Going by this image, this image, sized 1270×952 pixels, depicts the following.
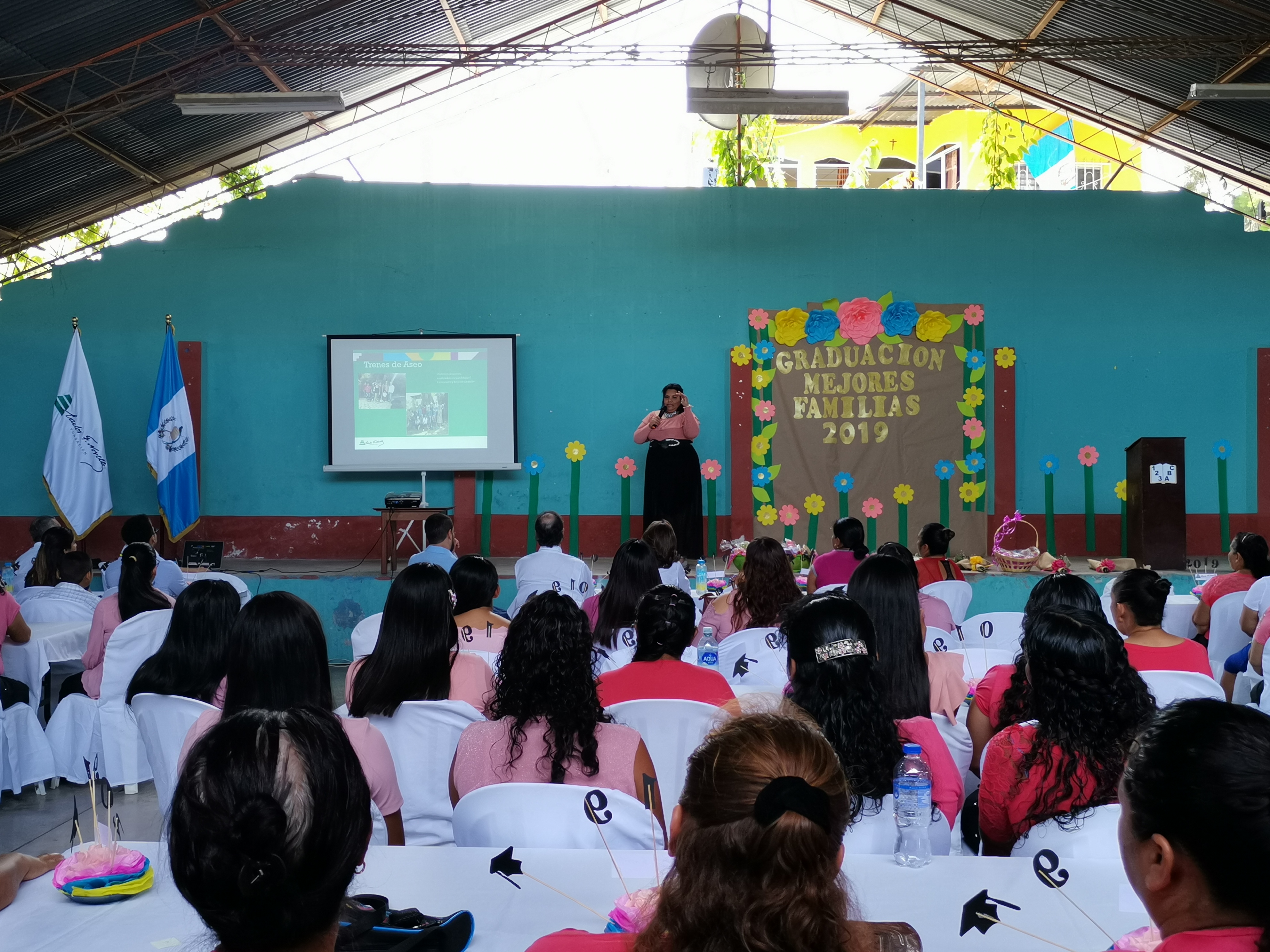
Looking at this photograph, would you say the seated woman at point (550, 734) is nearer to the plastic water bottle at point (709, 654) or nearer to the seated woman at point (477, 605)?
the plastic water bottle at point (709, 654)

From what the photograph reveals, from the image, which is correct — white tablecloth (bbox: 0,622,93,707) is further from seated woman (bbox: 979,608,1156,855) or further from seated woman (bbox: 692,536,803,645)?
seated woman (bbox: 979,608,1156,855)

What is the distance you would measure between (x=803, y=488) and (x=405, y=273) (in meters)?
3.73

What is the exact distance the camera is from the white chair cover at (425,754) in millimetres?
2572

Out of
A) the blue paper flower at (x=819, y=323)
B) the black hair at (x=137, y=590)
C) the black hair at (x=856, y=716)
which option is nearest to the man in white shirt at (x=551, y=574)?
the black hair at (x=137, y=590)

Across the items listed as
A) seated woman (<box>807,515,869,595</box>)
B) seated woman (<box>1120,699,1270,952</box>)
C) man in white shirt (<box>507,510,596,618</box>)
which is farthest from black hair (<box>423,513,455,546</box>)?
seated woman (<box>1120,699,1270,952</box>)

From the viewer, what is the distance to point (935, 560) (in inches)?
204

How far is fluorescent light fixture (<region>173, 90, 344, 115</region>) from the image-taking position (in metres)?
Result: 6.55

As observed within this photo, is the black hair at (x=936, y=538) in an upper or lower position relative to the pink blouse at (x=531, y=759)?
upper

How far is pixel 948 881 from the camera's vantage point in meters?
1.65

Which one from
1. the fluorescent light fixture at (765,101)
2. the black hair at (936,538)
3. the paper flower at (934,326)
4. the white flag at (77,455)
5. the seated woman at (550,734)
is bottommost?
Result: the seated woman at (550,734)

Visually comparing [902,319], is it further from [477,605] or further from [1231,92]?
[477,605]

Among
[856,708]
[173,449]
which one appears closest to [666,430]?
[173,449]

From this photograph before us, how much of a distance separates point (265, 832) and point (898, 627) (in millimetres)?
2043

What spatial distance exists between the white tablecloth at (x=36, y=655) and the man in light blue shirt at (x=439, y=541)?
1.50 metres
